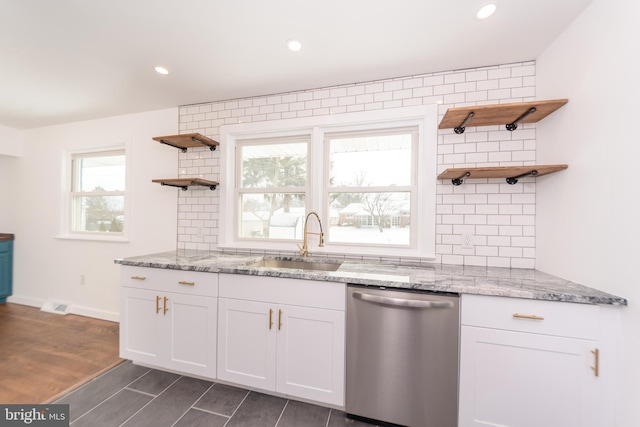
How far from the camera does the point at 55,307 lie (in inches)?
127

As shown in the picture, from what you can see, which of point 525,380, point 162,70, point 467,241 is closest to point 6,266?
point 162,70

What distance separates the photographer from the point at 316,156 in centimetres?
229

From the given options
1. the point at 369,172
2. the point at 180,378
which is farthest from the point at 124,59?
the point at 180,378

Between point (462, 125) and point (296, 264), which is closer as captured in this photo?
point (462, 125)

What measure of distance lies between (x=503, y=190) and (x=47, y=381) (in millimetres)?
3791

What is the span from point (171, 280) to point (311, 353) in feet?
3.97

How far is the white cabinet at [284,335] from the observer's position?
1584 millimetres

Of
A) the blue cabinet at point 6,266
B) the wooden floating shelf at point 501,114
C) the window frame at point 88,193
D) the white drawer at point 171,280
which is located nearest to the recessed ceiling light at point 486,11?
the wooden floating shelf at point 501,114

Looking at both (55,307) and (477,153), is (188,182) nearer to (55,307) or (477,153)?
(477,153)

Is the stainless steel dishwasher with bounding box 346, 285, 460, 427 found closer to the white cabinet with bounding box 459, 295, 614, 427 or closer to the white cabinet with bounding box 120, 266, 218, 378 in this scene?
the white cabinet with bounding box 459, 295, 614, 427

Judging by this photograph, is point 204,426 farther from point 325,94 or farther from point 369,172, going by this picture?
point 325,94

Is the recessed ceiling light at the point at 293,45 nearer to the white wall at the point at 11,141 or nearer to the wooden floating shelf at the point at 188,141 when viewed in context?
the wooden floating shelf at the point at 188,141

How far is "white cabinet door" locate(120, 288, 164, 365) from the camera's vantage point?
1948 mm

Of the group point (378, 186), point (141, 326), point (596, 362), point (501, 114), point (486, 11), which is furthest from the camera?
point (378, 186)
